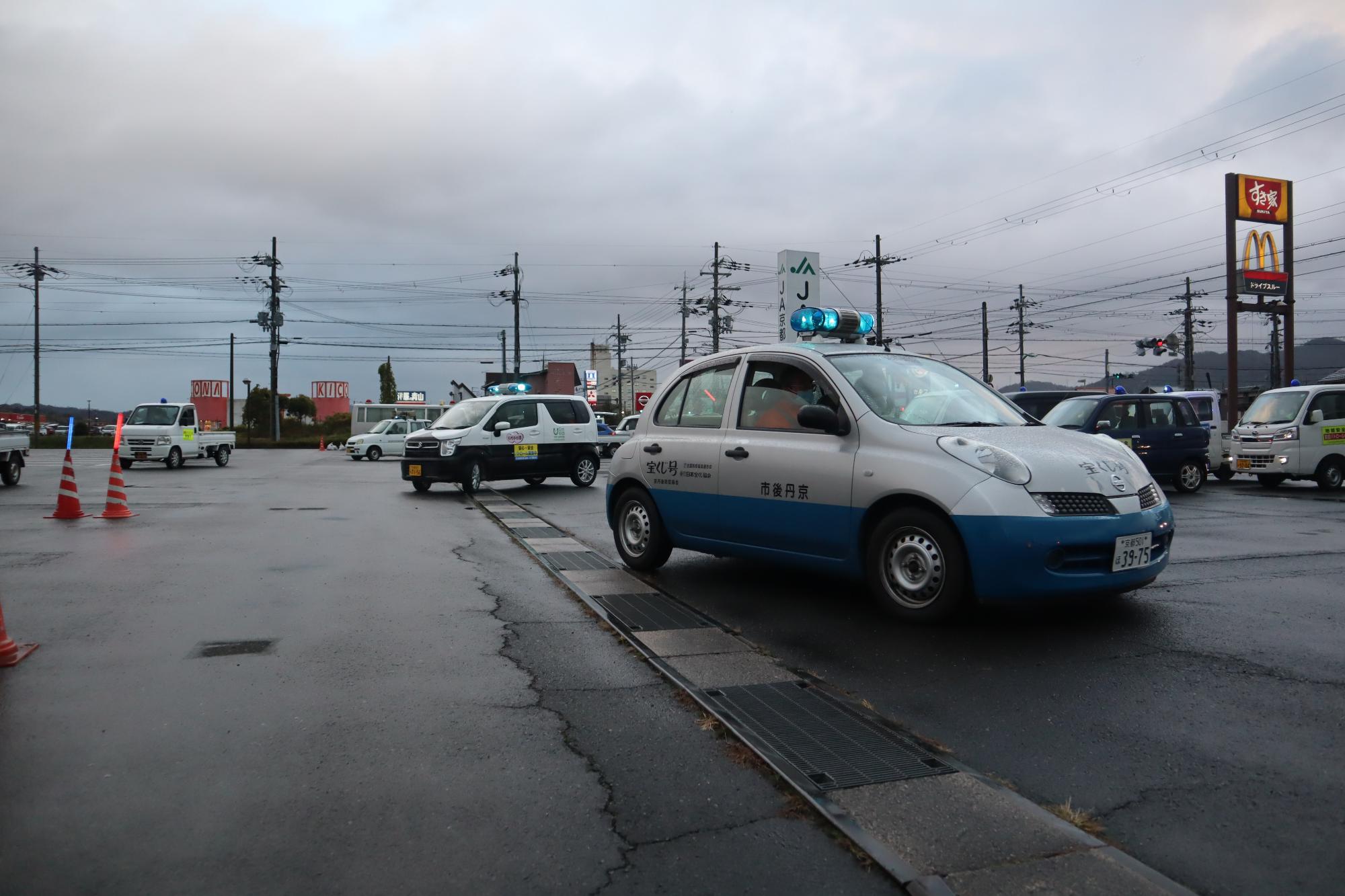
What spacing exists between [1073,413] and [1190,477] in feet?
8.40

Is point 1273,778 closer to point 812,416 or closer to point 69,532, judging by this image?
point 812,416

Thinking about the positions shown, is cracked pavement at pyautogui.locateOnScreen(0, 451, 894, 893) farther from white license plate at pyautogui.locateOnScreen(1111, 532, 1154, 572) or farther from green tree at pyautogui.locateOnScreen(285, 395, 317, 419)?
green tree at pyautogui.locateOnScreen(285, 395, 317, 419)

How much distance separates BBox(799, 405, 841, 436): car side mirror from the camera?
19.0 ft

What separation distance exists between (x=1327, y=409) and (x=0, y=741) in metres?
19.1

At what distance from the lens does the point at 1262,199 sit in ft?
96.6

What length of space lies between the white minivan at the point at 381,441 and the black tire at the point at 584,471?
20.3 metres

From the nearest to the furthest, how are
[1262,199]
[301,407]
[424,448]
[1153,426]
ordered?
[1153,426] < [424,448] < [1262,199] < [301,407]

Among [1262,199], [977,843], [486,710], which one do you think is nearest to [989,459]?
[977,843]

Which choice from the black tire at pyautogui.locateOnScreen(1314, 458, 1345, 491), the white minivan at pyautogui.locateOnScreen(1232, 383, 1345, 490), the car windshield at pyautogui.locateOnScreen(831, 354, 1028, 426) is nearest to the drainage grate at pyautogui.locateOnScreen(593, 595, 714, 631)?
the car windshield at pyautogui.locateOnScreen(831, 354, 1028, 426)

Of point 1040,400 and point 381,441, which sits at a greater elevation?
point 1040,400

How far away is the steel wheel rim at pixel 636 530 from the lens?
7.58 meters

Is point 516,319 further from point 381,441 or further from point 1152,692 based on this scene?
point 1152,692

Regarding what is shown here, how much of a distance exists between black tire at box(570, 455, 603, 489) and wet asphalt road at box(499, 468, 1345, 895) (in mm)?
10526

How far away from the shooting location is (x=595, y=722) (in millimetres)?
3996
